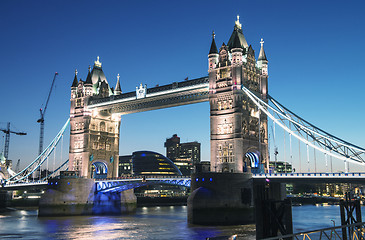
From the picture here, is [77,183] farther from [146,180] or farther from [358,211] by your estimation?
[358,211]

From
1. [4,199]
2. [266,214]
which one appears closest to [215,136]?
[266,214]

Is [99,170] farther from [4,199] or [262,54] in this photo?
[262,54]

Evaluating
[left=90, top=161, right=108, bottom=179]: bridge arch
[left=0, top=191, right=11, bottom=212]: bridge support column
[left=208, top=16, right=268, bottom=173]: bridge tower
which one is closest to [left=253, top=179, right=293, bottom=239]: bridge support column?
[left=208, top=16, right=268, bottom=173]: bridge tower

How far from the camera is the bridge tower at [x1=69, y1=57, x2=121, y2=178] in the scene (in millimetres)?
85750

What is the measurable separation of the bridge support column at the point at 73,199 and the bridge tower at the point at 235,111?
1014 inches

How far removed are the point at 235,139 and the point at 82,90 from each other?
39706mm

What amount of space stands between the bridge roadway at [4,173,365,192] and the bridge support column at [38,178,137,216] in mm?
1550

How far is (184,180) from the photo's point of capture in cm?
6738

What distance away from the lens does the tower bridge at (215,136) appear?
183ft

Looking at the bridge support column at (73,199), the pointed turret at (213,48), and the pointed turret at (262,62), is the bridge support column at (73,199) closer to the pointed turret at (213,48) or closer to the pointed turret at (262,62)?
the pointed turret at (213,48)

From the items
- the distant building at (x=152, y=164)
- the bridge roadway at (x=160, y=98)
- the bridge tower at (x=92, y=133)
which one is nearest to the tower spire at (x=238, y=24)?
the bridge roadway at (x=160, y=98)

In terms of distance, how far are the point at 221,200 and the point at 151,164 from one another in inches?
4188

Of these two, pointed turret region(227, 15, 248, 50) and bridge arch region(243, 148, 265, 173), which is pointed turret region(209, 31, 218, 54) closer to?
pointed turret region(227, 15, 248, 50)

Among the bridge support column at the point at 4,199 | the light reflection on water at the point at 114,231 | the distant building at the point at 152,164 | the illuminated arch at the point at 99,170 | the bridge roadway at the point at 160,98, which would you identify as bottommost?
the light reflection on water at the point at 114,231
